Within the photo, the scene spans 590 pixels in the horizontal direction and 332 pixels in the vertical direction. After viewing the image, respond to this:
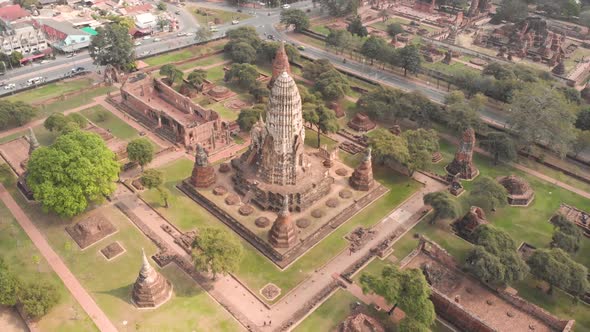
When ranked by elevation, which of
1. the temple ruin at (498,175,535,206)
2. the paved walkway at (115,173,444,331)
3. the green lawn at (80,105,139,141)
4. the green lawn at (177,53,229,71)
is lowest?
the paved walkway at (115,173,444,331)

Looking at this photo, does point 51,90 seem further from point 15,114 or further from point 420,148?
point 420,148

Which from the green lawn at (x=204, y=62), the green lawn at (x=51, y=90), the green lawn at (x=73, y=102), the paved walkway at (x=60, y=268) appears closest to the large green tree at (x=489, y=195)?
the paved walkway at (x=60, y=268)

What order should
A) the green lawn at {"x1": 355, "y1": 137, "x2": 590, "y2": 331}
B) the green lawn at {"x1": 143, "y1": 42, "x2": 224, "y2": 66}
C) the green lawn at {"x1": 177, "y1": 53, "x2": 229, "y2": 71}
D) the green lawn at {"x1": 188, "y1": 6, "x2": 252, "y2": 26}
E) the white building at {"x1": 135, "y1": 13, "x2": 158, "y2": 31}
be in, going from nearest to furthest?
1. the green lawn at {"x1": 355, "y1": 137, "x2": 590, "y2": 331}
2. the green lawn at {"x1": 177, "y1": 53, "x2": 229, "y2": 71}
3. the green lawn at {"x1": 143, "y1": 42, "x2": 224, "y2": 66}
4. the white building at {"x1": 135, "y1": 13, "x2": 158, "y2": 31}
5. the green lawn at {"x1": 188, "y1": 6, "x2": 252, "y2": 26}

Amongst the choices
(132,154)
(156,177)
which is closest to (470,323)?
(156,177)

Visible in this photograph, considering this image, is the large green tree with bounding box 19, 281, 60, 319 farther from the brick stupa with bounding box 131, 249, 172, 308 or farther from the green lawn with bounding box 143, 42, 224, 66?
the green lawn with bounding box 143, 42, 224, 66

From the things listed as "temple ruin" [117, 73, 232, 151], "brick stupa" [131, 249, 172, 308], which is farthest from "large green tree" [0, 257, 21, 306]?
"temple ruin" [117, 73, 232, 151]
